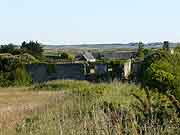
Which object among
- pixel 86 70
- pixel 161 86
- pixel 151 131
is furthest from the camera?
pixel 86 70

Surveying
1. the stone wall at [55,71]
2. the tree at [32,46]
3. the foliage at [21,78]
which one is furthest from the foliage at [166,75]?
the tree at [32,46]

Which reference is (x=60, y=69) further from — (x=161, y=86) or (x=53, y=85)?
(x=161, y=86)

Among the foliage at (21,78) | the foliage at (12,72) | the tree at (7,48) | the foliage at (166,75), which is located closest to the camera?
the foliage at (166,75)

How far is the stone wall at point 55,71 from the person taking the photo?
43.6 m

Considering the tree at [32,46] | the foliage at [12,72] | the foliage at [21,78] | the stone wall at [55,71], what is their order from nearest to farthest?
the foliage at [21,78] < the foliage at [12,72] < the stone wall at [55,71] < the tree at [32,46]

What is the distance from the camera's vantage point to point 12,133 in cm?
880

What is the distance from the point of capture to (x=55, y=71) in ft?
146

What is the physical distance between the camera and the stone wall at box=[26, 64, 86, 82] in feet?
143

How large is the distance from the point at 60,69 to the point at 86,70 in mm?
2253

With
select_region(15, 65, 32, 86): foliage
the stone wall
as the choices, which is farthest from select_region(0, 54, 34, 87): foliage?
the stone wall

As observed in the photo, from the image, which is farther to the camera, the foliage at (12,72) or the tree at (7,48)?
the tree at (7,48)

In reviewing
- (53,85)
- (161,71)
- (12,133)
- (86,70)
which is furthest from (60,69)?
(12,133)

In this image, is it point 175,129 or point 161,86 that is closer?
point 175,129

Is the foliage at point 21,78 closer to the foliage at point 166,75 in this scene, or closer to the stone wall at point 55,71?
the stone wall at point 55,71
